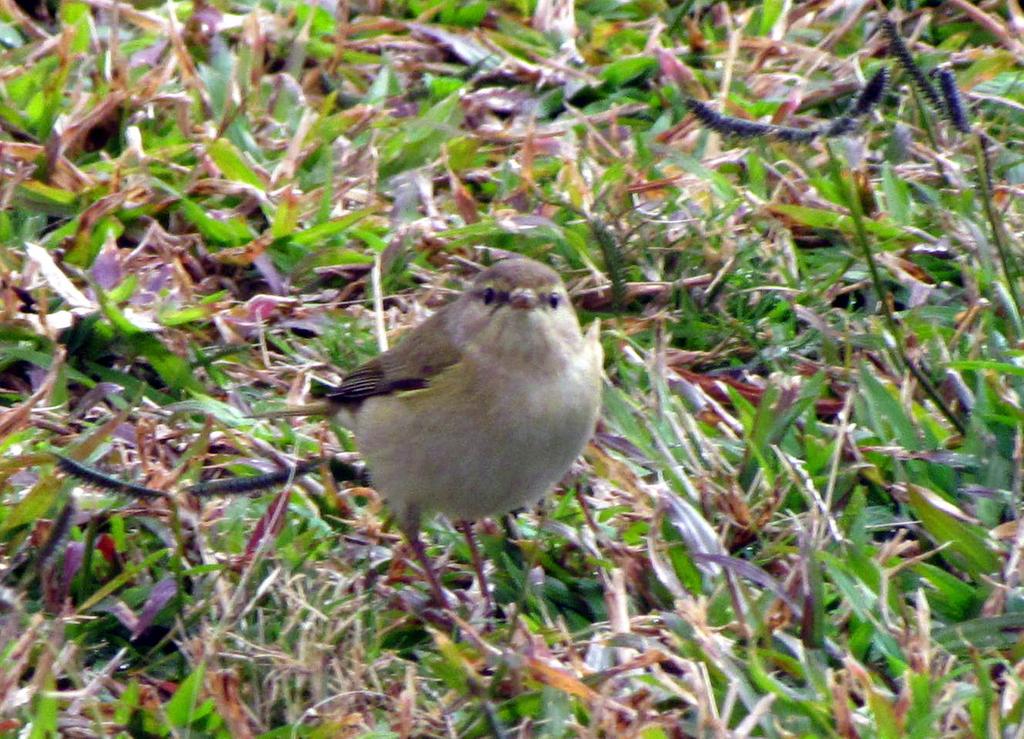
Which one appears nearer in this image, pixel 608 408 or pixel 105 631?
pixel 105 631

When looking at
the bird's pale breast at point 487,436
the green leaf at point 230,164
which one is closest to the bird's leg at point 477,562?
the bird's pale breast at point 487,436

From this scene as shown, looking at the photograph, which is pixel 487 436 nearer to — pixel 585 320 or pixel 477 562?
pixel 477 562

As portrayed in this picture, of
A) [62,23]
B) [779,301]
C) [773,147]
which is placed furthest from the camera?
[62,23]

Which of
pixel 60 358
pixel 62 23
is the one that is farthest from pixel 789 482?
pixel 62 23

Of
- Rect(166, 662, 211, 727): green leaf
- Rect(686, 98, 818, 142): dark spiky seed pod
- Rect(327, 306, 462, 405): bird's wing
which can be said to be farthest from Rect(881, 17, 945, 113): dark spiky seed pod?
Rect(166, 662, 211, 727): green leaf

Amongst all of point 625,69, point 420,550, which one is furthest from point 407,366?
point 625,69

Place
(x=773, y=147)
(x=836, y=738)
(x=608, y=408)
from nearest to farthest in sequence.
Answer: (x=836, y=738) < (x=608, y=408) < (x=773, y=147)

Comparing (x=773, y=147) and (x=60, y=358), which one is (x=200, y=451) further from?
(x=773, y=147)

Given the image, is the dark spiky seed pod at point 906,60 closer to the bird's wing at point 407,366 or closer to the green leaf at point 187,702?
the bird's wing at point 407,366
